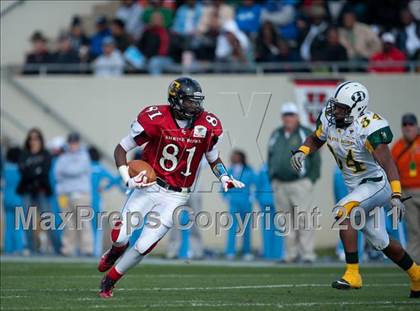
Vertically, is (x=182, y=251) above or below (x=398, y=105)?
below

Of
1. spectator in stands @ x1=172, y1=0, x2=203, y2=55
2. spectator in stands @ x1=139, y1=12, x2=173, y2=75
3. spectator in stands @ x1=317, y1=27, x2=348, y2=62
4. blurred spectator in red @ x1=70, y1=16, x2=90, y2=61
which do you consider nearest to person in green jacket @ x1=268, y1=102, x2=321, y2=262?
spectator in stands @ x1=317, y1=27, x2=348, y2=62

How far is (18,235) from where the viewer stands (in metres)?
16.8

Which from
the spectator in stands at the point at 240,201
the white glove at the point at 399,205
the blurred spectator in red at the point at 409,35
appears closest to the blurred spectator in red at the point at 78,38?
the spectator in stands at the point at 240,201

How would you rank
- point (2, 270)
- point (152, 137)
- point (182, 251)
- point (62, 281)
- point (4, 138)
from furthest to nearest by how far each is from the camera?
point (4, 138)
point (182, 251)
point (2, 270)
point (62, 281)
point (152, 137)

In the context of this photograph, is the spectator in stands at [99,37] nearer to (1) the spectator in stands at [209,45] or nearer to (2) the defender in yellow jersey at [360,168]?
(1) the spectator in stands at [209,45]

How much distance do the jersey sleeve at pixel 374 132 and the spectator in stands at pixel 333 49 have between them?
773 cm

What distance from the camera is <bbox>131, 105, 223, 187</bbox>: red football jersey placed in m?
9.99

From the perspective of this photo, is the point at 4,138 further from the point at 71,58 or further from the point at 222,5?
the point at 222,5

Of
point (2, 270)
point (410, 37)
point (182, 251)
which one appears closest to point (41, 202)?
point (182, 251)

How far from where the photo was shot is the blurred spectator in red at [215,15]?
18.6m

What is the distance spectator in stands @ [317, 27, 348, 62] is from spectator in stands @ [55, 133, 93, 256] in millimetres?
4118

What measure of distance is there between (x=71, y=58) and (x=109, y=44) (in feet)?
2.13

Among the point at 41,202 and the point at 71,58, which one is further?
the point at 71,58

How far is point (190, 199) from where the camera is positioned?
15.8 m
